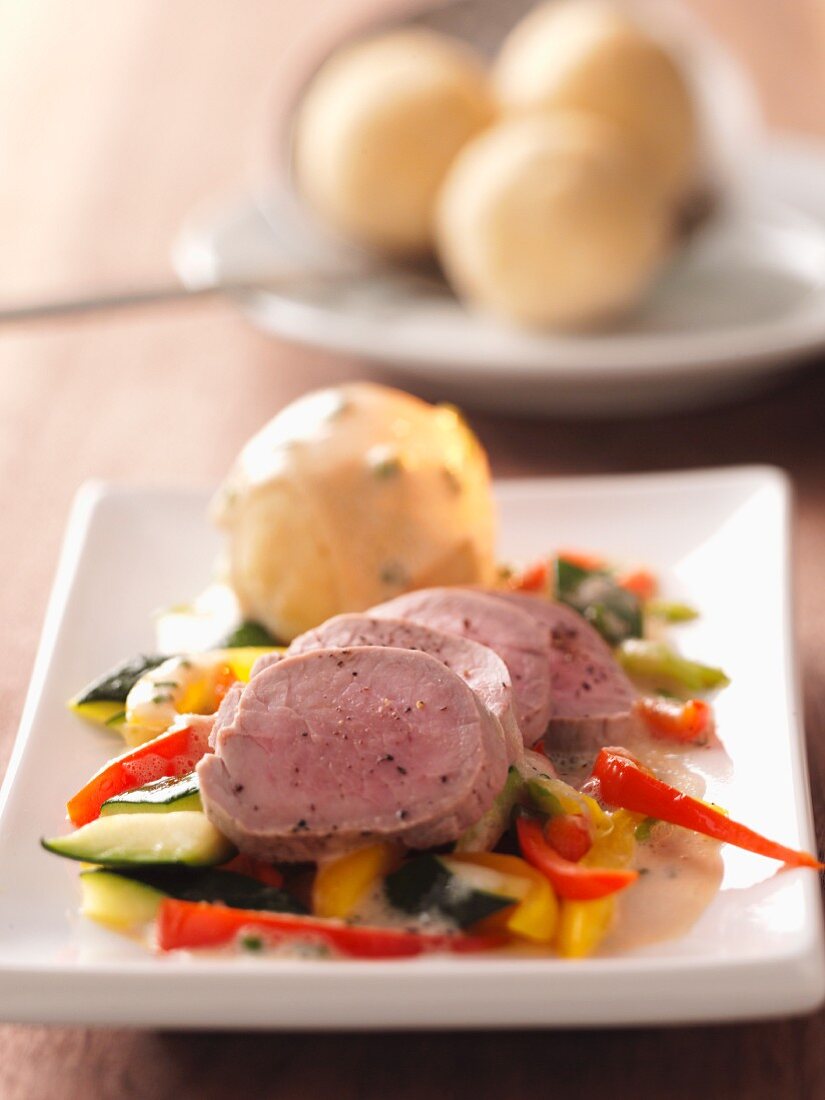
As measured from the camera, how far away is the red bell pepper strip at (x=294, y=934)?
6.35 ft

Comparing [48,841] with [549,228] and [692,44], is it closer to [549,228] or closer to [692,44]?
[549,228]

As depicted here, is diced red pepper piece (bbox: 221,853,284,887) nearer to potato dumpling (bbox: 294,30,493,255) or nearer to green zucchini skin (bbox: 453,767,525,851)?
green zucchini skin (bbox: 453,767,525,851)

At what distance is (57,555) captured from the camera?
367 cm

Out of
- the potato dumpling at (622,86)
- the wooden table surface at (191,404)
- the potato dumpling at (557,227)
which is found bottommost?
the wooden table surface at (191,404)

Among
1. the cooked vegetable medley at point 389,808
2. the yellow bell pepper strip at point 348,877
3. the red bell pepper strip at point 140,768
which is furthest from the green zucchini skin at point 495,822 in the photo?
the red bell pepper strip at point 140,768

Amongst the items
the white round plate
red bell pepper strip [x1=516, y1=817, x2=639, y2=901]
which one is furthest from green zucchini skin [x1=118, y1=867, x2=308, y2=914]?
the white round plate

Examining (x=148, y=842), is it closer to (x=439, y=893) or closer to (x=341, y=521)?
(x=439, y=893)

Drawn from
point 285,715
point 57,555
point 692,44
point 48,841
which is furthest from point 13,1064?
point 692,44

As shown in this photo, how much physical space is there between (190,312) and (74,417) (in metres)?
0.88

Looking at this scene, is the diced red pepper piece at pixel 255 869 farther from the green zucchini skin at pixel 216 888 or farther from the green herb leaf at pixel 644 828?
the green herb leaf at pixel 644 828

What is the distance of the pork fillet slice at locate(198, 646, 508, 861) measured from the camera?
6.71 ft

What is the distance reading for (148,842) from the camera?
2.09 meters

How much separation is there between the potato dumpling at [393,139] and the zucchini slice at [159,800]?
256 centimetres

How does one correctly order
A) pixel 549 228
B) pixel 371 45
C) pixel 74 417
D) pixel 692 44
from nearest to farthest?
pixel 549 228 < pixel 74 417 < pixel 371 45 < pixel 692 44
